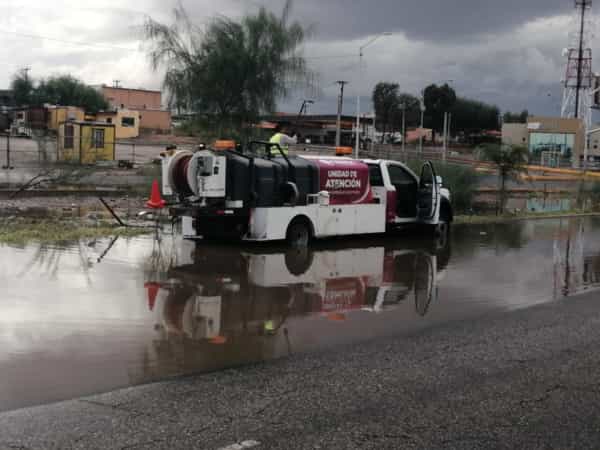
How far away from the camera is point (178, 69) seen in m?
28.7

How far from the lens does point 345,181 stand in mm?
15602

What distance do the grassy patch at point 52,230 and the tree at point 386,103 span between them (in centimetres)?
9222

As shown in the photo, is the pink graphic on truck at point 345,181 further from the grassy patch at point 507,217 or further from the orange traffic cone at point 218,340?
the orange traffic cone at point 218,340

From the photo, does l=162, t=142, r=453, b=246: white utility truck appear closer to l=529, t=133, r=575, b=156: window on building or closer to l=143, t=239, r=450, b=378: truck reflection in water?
l=143, t=239, r=450, b=378: truck reflection in water

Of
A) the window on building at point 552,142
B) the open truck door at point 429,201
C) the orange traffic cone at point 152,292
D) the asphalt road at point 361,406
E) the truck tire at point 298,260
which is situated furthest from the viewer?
the window on building at point 552,142

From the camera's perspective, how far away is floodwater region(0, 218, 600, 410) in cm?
703

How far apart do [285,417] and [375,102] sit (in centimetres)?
10746

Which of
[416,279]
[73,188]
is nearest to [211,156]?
[416,279]

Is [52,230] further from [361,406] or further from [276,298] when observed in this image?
[361,406]

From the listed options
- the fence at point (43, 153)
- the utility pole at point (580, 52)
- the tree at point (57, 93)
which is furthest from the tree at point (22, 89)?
the utility pole at point (580, 52)

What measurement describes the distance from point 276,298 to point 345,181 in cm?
580

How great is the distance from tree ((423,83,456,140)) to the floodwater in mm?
86648

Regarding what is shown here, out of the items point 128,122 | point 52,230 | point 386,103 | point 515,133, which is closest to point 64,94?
point 128,122

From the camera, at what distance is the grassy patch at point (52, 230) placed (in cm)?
1441
